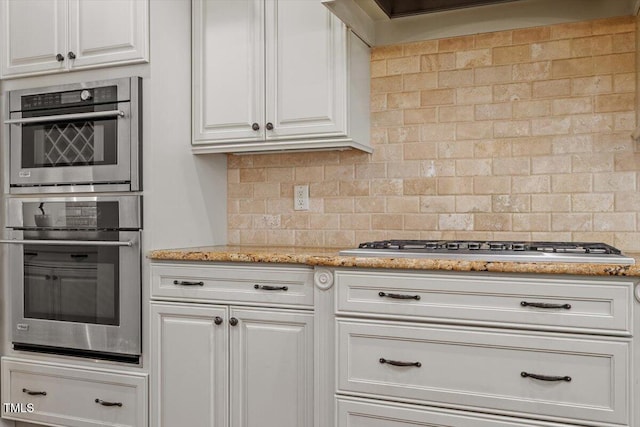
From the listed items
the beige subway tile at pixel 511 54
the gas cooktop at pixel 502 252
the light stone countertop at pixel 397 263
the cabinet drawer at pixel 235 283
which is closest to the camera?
the light stone countertop at pixel 397 263

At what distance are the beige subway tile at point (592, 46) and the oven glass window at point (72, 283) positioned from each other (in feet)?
7.01

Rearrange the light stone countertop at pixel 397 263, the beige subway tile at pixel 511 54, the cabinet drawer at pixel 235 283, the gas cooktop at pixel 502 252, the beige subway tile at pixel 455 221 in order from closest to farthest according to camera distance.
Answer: the light stone countertop at pixel 397 263 → the gas cooktop at pixel 502 252 → the cabinet drawer at pixel 235 283 → the beige subway tile at pixel 511 54 → the beige subway tile at pixel 455 221

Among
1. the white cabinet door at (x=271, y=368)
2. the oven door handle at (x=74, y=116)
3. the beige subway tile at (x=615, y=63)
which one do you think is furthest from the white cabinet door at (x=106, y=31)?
the beige subway tile at (x=615, y=63)

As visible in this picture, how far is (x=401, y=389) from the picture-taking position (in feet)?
6.55

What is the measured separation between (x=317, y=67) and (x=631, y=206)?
1422mm

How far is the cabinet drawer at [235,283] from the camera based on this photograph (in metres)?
2.21

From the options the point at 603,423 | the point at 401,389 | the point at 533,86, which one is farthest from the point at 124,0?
the point at 603,423

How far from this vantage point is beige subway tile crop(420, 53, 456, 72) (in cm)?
257

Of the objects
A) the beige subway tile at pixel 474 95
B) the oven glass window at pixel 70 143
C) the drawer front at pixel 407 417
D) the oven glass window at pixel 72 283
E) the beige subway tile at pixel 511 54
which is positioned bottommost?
the drawer front at pixel 407 417

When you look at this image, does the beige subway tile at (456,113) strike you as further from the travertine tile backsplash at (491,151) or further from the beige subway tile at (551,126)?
the beige subway tile at (551,126)

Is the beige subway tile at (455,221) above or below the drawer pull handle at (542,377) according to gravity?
above

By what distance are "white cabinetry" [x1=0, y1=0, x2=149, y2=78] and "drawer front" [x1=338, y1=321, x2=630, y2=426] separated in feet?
5.07

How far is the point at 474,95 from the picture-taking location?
2.54 meters

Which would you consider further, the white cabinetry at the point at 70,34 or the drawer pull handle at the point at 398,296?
the white cabinetry at the point at 70,34
